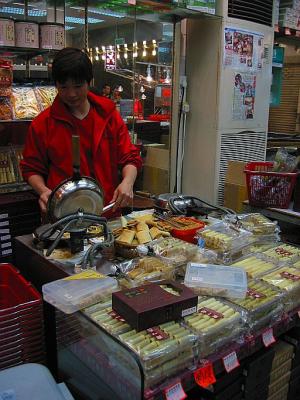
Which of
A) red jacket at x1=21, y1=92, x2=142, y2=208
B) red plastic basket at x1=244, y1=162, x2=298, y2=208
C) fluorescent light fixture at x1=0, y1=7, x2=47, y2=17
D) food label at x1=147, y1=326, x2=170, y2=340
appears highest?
fluorescent light fixture at x1=0, y1=7, x2=47, y2=17

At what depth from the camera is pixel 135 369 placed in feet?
3.55

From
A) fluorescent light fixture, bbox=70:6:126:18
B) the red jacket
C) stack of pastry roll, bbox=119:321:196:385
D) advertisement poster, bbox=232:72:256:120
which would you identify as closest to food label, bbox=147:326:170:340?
stack of pastry roll, bbox=119:321:196:385

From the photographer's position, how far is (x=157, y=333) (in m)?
1.18

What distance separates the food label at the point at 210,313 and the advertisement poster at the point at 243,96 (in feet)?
8.45

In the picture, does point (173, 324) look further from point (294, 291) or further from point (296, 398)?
point (296, 398)

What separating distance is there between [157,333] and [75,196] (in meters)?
0.66

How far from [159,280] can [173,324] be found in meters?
0.25

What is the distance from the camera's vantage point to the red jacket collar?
6.89ft

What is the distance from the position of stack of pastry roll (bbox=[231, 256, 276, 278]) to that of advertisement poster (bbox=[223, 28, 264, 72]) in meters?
2.21

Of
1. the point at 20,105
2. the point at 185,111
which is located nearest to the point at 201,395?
the point at 20,105

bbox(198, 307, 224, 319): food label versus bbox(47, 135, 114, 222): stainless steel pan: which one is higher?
bbox(47, 135, 114, 222): stainless steel pan

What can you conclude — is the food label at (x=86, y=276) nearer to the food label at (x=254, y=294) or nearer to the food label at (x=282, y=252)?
the food label at (x=254, y=294)

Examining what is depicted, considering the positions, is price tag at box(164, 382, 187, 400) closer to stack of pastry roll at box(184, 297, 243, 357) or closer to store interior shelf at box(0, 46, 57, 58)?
stack of pastry roll at box(184, 297, 243, 357)

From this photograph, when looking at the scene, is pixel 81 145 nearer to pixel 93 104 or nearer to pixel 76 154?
pixel 93 104
